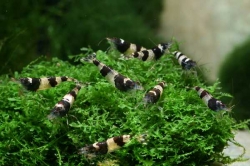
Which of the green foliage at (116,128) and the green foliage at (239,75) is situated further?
the green foliage at (239,75)

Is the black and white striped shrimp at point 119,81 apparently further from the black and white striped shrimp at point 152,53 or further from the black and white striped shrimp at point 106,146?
the black and white striped shrimp at point 152,53

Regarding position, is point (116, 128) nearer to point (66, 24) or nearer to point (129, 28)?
point (129, 28)

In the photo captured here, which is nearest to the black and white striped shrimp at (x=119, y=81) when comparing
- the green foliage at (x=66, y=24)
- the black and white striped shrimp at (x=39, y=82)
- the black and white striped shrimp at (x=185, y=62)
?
the black and white striped shrimp at (x=39, y=82)

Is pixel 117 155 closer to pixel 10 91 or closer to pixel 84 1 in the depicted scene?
pixel 10 91

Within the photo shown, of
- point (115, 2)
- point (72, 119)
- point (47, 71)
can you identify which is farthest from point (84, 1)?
point (72, 119)

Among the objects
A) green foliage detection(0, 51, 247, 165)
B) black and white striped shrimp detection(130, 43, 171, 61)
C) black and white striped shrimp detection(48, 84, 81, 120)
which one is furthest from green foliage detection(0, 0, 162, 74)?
black and white striped shrimp detection(48, 84, 81, 120)

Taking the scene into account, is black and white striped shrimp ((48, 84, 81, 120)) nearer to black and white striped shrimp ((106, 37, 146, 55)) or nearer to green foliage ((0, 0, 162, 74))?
black and white striped shrimp ((106, 37, 146, 55))
